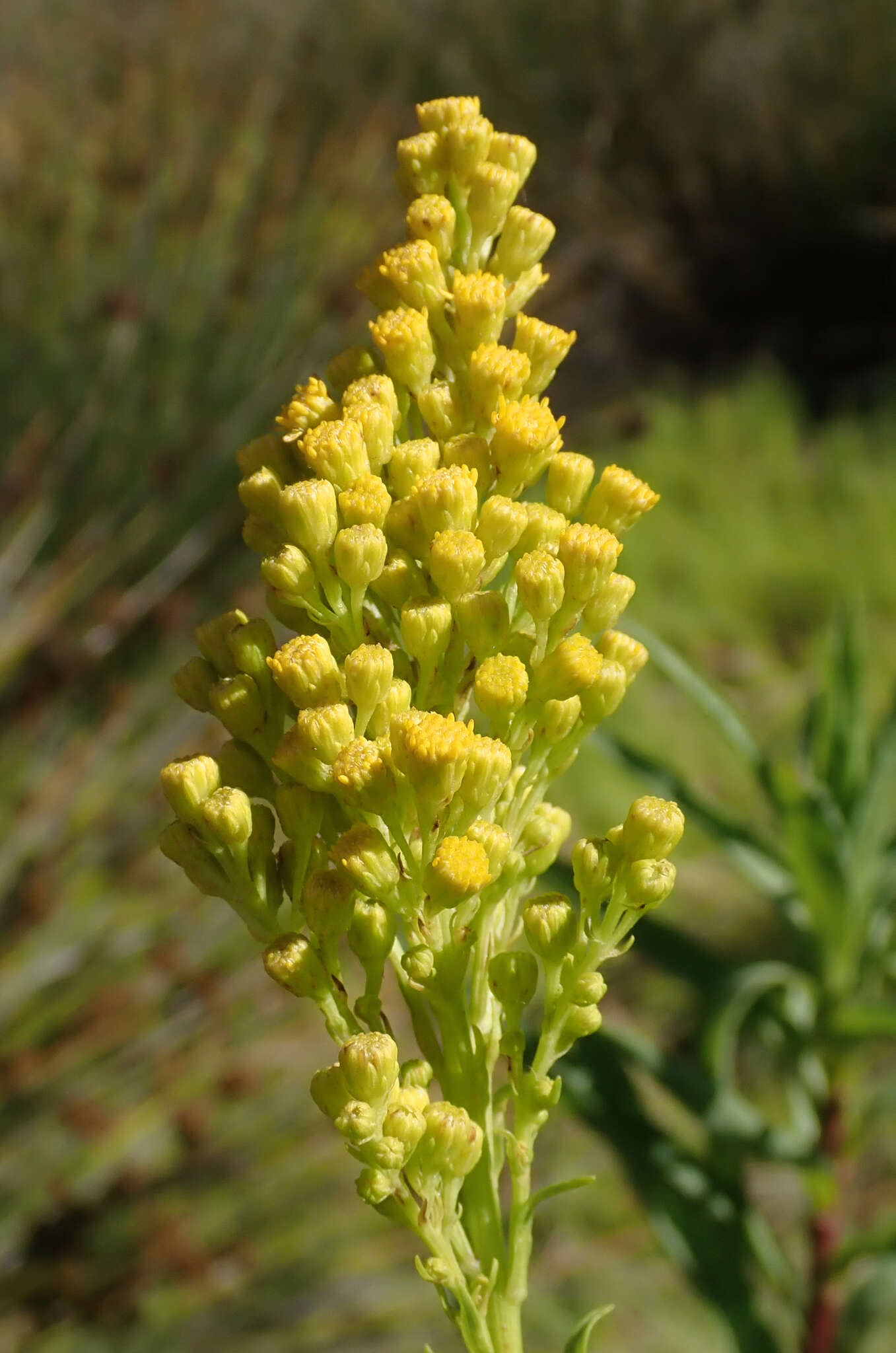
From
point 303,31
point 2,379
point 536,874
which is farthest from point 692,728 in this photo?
point 536,874

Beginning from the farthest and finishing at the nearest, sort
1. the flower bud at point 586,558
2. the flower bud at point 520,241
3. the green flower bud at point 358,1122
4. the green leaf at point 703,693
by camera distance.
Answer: the green leaf at point 703,693, the flower bud at point 520,241, the flower bud at point 586,558, the green flower bud at point 358,1122

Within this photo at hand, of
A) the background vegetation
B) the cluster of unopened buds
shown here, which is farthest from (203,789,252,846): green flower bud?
the background vegetation

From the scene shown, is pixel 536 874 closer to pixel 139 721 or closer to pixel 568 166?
pixel 139 721

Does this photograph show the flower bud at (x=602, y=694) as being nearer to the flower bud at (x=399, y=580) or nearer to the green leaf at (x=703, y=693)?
the flower bud at (x=399, y=580)

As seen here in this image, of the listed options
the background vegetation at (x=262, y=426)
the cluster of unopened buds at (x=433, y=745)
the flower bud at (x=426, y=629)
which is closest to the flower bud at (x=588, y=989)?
the cluster of unopened buds at (x=433, y=745)

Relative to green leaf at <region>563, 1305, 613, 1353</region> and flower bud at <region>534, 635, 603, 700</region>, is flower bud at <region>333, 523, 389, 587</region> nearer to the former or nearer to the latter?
flower bud at <region>534, 635, 603, 700</region>

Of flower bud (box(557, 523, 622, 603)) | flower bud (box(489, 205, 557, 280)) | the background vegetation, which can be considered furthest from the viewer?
the background vegetation
